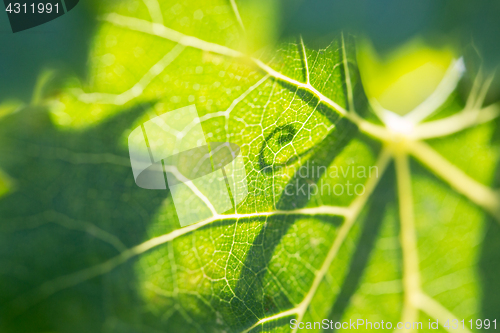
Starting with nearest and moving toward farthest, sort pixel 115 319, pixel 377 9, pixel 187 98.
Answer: pixel 377 9 < pixel 187 98 < pixel 115 319

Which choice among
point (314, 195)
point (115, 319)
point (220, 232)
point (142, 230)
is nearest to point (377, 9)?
point (314, 195)

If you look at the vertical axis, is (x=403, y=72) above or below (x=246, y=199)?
above

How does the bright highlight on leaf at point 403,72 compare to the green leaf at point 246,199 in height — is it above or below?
above

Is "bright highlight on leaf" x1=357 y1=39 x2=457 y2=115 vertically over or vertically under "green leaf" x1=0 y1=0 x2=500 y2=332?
over

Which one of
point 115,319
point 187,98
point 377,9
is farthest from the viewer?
point 115,319

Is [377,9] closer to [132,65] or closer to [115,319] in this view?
[132,65]

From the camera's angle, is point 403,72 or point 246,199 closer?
point 403,72

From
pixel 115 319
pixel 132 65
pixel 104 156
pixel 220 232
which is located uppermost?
pixel 132 65

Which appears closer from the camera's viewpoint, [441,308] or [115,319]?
[441,308]
